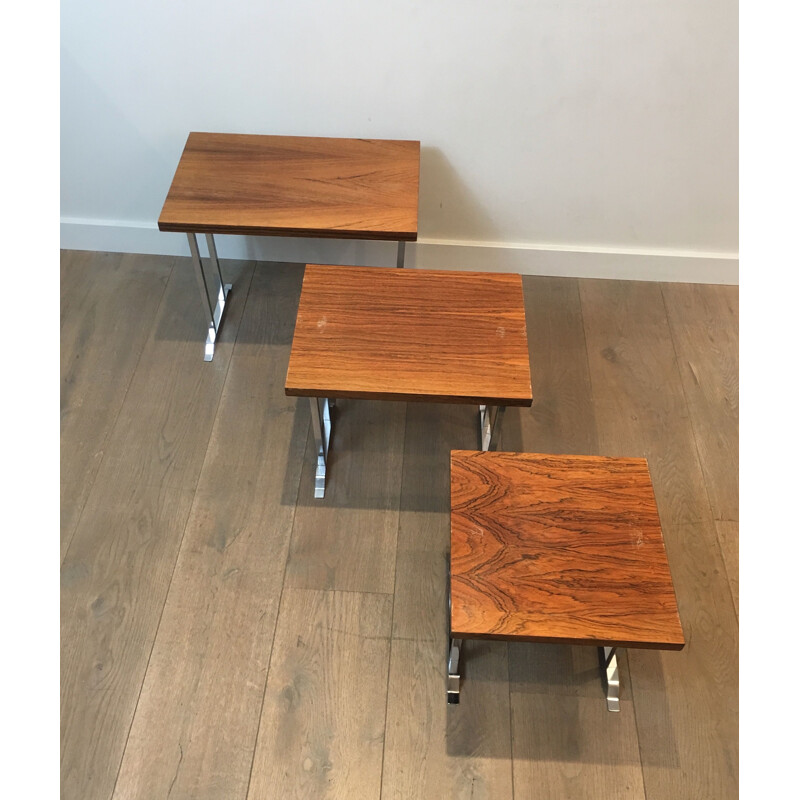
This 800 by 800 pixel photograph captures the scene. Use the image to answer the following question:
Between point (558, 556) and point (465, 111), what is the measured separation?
53.8 inches

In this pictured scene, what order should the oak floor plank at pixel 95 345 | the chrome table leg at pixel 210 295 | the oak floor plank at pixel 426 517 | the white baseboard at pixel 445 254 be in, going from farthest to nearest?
the white baseboard at pixel 445 254, the chrome table leg at pixel 210 295, the oak floor plank at pixel 95 345, the oak floor plank at pixel 426 517

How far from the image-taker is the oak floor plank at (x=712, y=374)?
87.0 inches

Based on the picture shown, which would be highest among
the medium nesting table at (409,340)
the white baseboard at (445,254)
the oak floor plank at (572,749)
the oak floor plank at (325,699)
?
the medium nesting table at (409,340)

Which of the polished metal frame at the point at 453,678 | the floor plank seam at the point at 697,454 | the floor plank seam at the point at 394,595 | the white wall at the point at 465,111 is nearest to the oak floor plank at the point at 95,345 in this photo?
the white wall at the point at 465,111

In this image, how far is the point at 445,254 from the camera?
2676 mm

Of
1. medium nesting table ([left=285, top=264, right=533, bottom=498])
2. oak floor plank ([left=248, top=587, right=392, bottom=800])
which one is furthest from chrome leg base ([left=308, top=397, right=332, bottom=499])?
oak floor plank ([left=248, top=587, right=392, bottom=800])

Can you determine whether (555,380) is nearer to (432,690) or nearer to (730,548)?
(730,548)

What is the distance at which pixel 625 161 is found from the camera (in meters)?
2.46

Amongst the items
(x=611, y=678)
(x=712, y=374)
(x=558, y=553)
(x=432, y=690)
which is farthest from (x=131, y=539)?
(x=712, y=374)

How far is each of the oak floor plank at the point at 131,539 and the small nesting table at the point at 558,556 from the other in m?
0.73

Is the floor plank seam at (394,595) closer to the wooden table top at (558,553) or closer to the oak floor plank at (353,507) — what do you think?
the oak floor plank at (353,507)

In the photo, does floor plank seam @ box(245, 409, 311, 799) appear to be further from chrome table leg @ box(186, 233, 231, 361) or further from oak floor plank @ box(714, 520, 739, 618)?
oak floor plank @ box(714, 520, 739, 618)
